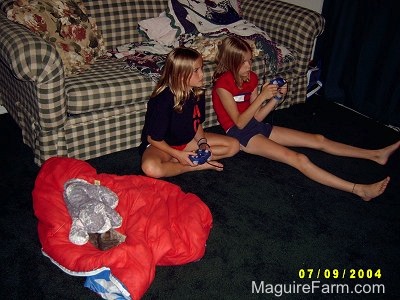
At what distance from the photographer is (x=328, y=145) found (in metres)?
2.60

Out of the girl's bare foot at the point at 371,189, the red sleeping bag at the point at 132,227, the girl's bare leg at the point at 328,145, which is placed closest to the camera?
the red sleeping bag at the point at 132,227

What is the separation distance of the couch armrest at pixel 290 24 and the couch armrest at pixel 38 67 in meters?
1.83

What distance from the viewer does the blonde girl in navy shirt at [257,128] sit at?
2322 mm

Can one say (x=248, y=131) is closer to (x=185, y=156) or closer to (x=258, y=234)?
(x=185, y=156)

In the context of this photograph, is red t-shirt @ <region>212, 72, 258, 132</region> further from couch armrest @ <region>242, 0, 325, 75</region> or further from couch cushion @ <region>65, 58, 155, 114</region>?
couch armrest @ <region>242, 0, 325, 75</region>

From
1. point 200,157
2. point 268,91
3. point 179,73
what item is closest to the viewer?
point 179,73

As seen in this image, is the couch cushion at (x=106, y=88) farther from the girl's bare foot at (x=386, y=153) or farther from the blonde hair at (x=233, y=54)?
the girl's bare foot at (x=386, y=153)

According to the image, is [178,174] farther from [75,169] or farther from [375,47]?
[375,47]

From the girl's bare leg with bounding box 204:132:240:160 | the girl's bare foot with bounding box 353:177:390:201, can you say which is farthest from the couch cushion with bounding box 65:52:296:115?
the girl's bare foot with bounding box 353:177:390:201

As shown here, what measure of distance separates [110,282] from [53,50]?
3.99 ft

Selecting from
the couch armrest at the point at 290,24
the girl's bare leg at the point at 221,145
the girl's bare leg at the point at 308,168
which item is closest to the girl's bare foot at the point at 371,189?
the girl's bare leg at the point at 308,168

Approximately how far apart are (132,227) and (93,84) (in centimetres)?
96

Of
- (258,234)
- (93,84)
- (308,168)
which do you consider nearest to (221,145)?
(308,168)

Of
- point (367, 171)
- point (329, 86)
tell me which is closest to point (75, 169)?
point (367, 171)
